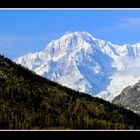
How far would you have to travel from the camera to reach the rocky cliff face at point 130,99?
168 m

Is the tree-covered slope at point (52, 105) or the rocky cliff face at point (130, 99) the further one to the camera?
the rocky cliff face at point (130, 99)

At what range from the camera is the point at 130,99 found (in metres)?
173

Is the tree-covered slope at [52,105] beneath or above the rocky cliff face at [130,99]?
beneath

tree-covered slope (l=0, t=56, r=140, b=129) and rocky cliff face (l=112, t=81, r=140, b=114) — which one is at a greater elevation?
rocky cliff face (l=112, t=81, r=140, b=114)

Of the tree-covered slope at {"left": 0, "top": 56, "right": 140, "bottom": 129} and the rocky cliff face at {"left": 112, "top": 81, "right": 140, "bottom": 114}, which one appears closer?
the tree-covered slope at {"left": 0, "top": 56, "right": 140, "bottom": 129}

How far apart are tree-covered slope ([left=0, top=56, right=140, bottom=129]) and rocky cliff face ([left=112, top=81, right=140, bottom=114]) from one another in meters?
146

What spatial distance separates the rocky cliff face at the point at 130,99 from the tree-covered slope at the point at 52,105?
146m

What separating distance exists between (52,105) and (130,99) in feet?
527

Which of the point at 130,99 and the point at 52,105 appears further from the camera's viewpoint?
the point at 130,99

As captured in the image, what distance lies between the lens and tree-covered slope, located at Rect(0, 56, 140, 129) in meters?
11.1

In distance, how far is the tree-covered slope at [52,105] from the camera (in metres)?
11.1

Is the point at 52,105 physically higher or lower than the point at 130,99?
lower
